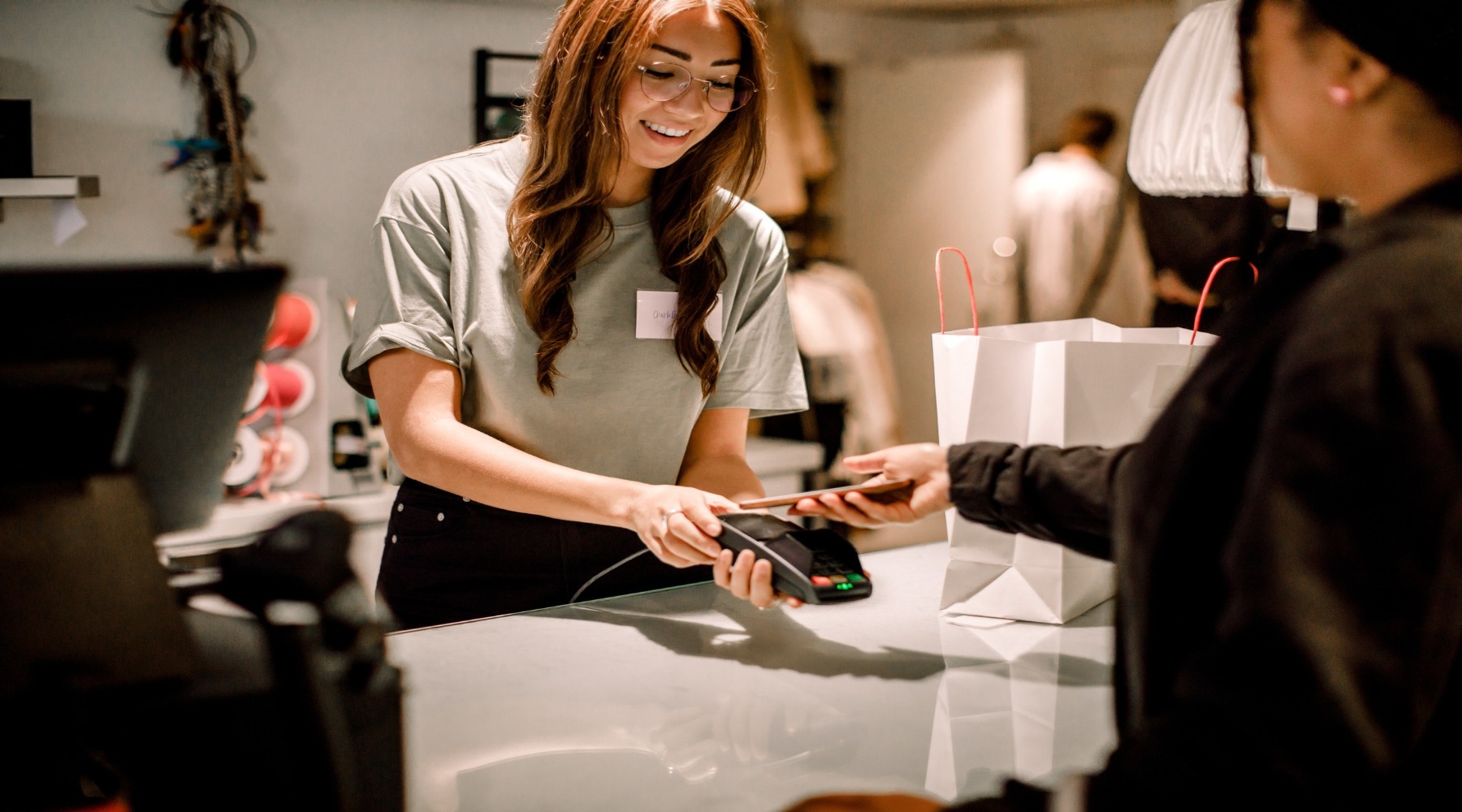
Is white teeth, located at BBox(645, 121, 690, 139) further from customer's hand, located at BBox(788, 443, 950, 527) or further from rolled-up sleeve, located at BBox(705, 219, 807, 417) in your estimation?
customer's hand, located at BBox(788, 443, 950, 527)

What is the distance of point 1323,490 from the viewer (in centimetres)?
49

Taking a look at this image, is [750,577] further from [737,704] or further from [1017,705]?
[1017,705]

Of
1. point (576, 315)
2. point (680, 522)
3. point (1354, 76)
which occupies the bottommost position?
point (680, 522)

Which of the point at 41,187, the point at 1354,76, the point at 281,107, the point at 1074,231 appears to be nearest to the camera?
the point at 1354,76

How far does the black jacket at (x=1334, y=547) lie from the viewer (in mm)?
479

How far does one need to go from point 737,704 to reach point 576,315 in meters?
0.64

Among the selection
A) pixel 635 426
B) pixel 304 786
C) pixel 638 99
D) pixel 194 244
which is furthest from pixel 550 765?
pixel 194 244

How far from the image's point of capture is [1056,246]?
421 cm

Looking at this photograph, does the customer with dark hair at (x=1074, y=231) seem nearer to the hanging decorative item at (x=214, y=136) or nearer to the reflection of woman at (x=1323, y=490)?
the hanging decorative item at (x=214, y=136)

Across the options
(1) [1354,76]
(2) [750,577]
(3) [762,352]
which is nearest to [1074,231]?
(3) [762,352]

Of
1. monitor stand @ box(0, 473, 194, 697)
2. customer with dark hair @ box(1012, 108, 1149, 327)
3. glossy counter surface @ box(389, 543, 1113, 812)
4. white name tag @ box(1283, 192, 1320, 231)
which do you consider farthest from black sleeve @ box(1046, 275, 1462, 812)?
Result: customer with dark hair @ box(1012, 108, 1149, 327)

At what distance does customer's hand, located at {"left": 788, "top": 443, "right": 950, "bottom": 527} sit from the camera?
1.07 m

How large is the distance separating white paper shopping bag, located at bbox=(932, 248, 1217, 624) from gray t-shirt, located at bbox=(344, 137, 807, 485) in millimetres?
395

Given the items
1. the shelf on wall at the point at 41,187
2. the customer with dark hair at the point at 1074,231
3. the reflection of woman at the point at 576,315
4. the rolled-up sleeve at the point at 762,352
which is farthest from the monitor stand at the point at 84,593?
the customer with dark hair at the point at 1074,231
